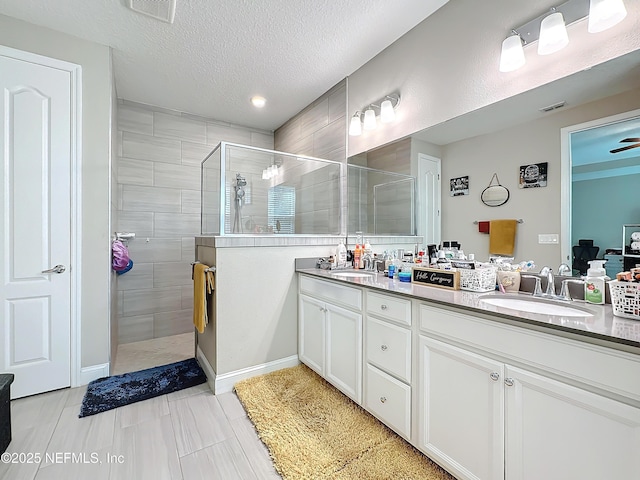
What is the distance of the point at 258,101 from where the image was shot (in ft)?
10.5

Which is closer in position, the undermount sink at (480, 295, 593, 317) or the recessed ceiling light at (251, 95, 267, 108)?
the undermount sink at (480, 295, 593, 317)

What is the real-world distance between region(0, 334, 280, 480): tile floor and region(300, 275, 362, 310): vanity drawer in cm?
90

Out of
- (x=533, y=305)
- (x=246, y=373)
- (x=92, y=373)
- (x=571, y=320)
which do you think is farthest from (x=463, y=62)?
(x=92, y=373)

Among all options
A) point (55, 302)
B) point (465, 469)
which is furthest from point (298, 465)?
point (55, 302)

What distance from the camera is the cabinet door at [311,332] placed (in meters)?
2.14

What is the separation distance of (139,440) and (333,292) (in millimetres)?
1384

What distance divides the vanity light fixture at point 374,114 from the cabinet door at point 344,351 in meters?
1.59

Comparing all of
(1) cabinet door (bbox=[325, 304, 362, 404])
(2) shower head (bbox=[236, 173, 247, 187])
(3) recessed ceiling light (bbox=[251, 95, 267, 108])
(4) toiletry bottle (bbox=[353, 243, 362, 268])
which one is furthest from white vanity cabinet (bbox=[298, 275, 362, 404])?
(3) recessed ceiling light (bbox=[251, 95, 267, 108])

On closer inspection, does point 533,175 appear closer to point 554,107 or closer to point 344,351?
point 554,107

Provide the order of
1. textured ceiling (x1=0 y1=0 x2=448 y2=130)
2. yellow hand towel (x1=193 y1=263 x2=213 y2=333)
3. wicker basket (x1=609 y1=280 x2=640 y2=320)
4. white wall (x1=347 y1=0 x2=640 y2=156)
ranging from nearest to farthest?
wicker basket (x1=609 y1=280 x2=640 y2=320)
white wall (x1=347 y1=0 x2=640 y2=156)
textured ceiling (x1=0 y1=0 x2=448 y2=130)
yellow hand towel (x1=193 y1=263 x2=213 y2=333)

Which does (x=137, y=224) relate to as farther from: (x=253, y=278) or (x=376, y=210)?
(x=376, y=210)

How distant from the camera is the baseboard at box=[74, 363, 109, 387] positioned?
2229 millimetres

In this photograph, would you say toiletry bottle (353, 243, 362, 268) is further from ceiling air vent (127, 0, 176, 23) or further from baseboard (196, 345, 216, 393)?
ceiling air vent (127, 0, 176, 23)

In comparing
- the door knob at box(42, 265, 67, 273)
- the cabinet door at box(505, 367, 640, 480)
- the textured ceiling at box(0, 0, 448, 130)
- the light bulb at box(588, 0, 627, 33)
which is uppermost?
the textured ceiling at box(0, 0, 448, 130)
